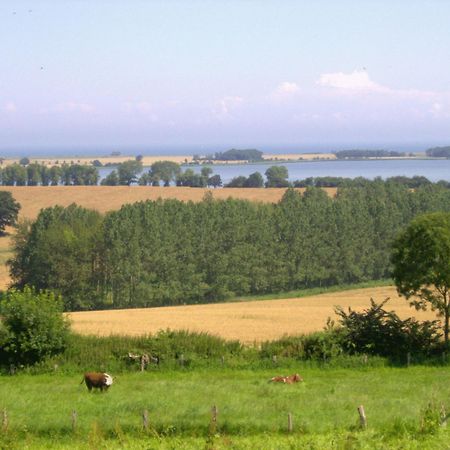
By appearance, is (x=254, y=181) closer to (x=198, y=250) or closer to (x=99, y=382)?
(x=198, y=250)

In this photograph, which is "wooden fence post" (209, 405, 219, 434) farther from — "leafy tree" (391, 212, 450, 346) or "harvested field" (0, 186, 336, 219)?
"harvested field" (0, 186, 336, 219)

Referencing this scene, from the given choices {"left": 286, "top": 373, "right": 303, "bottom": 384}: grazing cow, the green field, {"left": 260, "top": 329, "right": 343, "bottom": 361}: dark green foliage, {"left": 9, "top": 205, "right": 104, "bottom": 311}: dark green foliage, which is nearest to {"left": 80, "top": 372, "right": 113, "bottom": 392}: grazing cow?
the green field

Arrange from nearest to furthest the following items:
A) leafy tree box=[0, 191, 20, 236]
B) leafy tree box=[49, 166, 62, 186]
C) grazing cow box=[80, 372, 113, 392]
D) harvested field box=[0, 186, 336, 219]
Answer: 1. grazing cow box=[80, 372, 113, 392]
2. leafy tree box=[0, 191, 20, 236]
3. harvested field box=[0, 186, 336, 219]
4. leafy tree box=[49, 166, 62, 186]

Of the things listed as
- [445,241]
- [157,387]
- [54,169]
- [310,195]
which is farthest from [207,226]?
[54,169]

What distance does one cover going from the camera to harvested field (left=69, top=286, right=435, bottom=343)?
46.5m

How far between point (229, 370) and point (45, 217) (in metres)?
56.0

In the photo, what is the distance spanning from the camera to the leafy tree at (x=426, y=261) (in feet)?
116

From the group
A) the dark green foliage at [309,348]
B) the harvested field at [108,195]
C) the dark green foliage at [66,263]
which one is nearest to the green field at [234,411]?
the dark green foliage at [309,348]

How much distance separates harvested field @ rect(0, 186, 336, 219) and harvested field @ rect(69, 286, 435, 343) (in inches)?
2703

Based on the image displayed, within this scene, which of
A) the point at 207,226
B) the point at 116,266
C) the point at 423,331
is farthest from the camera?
the point at 207,226

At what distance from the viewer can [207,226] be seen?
8450 cm

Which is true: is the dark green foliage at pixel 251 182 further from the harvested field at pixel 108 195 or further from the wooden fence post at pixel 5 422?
the wooden fence post at pixel 5 422

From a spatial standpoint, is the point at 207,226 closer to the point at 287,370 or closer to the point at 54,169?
the point at 287,370

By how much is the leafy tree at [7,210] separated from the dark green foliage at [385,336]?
90773 mm
